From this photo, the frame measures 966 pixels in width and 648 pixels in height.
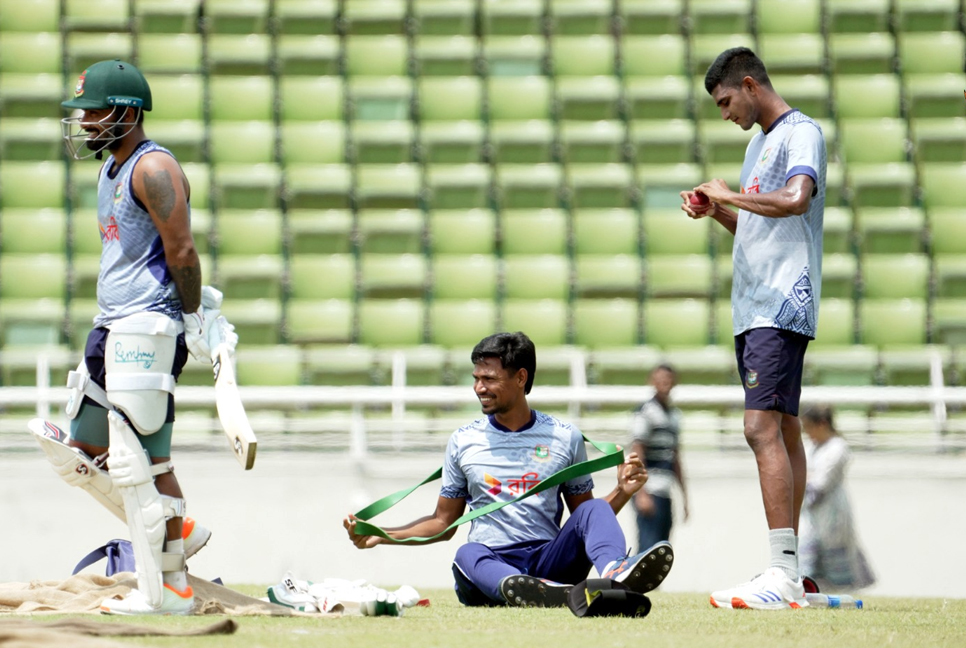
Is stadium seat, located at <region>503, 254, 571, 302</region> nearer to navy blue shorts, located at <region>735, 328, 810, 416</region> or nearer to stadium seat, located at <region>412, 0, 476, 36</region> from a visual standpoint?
stadium seat, located at <region>412, 0, 476, 36</region>

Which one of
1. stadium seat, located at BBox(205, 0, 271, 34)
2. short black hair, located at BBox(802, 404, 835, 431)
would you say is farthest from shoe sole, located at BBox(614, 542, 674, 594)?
stadium seat, located at BBox(205, 0, 271, 34)

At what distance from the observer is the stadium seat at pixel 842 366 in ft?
32.4

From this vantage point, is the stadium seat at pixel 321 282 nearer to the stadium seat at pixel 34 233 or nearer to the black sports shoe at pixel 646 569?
the stadium seat at pixel 34 233

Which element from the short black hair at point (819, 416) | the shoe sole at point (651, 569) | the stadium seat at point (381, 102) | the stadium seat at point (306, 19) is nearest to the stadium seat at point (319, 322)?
the stadium seat at point (381, 102)

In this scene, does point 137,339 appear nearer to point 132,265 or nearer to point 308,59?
point 132,265

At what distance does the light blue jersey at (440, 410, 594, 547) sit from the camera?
5191 mm

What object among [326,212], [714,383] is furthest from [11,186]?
[714,383]

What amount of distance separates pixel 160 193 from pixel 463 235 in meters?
7.10

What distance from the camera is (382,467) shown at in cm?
848

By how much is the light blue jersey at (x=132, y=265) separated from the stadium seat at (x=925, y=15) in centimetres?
1062

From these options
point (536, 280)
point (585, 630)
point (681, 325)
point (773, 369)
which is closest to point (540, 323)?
point (536, 280)

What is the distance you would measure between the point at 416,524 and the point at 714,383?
554 centimetres

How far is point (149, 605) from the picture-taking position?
430 cm

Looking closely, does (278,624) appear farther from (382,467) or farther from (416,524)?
(382,467)
